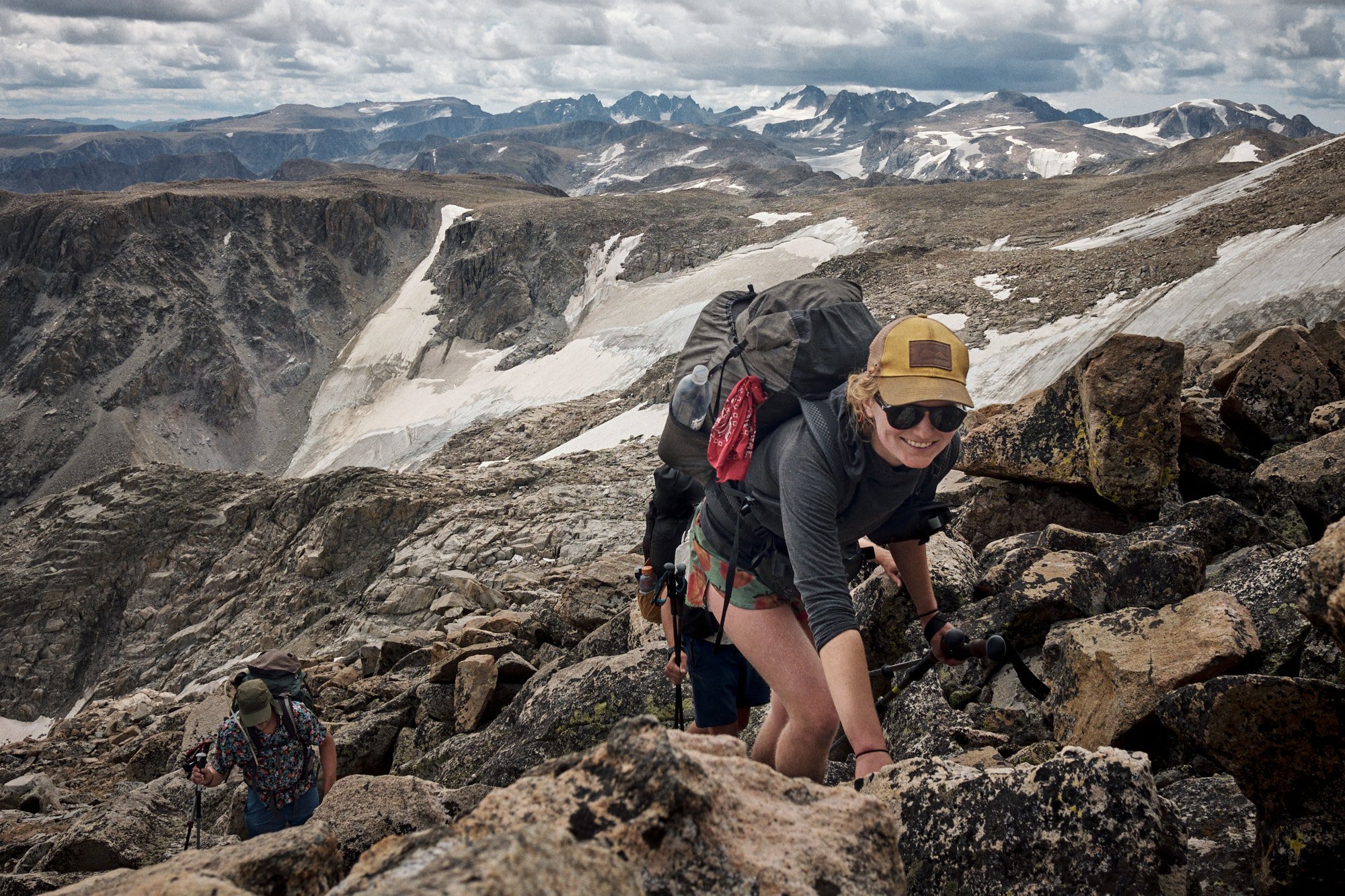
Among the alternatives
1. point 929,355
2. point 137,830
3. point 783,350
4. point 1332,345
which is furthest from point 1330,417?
point 137,830

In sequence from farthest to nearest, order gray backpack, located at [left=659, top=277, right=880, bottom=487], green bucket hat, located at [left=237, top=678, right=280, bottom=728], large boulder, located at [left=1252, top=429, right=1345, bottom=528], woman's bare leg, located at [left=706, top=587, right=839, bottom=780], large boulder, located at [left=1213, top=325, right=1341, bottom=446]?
large boulder, located at [left=1213, top=325, right=1341, bottom=446] → green bucket hat, located at [left=237, top=678, right=280, bottom=728] → large boulder, located at [left=1252, top=429, right=1345, bottom=528] → gray backpack, located at [left=659, top=277, right=880, bottom=487] → woman's bare leg, located at [left=706, top=587, right=839, bottom=780]

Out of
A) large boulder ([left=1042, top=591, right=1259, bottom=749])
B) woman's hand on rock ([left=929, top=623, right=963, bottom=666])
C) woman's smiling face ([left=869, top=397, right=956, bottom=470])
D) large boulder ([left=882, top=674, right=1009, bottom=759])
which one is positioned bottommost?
large boulder ([left=882, top=674, right=1009, bottom=759])

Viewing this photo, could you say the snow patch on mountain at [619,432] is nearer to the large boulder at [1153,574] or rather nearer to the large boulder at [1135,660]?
the large boulder at [1153,574]

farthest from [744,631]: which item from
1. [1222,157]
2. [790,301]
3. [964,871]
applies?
[1222,157]

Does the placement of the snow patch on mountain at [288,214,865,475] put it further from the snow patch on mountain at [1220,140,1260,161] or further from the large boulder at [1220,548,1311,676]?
the snow patch on mountain at [1220,140,1260,161]

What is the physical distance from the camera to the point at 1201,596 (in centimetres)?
434

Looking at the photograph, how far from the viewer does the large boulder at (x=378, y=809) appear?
420cm

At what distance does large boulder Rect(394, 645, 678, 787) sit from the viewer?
5.91m

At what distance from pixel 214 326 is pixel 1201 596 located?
8498 centimetres

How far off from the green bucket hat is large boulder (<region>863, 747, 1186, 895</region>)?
537cm

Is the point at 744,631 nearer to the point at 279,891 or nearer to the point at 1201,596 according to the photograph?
the point at 279,891

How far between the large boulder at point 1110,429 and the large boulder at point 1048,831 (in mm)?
4746

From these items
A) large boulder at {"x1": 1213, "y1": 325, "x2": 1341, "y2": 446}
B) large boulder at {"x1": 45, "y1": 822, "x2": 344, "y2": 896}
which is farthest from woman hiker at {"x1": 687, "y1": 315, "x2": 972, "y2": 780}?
large boulder at {"x1": 1213, "y1": 325, "x2": 1341, "y2": 446}

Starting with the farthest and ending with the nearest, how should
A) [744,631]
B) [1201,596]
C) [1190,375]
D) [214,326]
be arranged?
[214,326] < [1190,375] < [1201,596] < [744,631]
